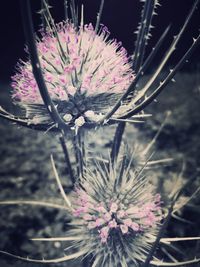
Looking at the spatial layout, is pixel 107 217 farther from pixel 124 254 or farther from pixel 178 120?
pixel 178 120

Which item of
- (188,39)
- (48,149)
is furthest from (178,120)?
(48,149)

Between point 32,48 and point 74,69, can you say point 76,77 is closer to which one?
point 74,69

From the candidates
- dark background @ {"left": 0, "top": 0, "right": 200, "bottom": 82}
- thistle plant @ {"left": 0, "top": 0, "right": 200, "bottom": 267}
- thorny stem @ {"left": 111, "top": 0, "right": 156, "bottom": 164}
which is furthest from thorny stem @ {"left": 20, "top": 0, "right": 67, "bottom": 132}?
dark background @ {"left": 0, "top": 0, "right": 200, "bottom": 82}

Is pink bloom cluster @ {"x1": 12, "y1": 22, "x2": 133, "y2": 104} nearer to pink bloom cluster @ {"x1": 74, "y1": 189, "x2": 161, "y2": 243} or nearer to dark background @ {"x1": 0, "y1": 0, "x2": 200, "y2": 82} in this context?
pink bloom cluster @ {"x1": 74, "y1": 189, "x2": 161, "y2": 243}

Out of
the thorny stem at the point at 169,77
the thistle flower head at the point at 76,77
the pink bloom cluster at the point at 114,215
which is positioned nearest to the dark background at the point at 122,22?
the thistle flower head at the point at 76,77

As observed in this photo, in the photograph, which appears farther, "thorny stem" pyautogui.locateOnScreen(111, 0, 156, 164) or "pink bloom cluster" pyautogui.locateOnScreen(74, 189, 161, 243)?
"pink bloom cluster" pyautogui.locateOnScreen(74, 189, 161, 243)

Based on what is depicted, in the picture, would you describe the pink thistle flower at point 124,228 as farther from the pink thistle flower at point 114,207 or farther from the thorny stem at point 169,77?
the thorny stem at point 169,77

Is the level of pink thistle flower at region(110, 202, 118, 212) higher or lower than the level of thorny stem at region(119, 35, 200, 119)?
lower
